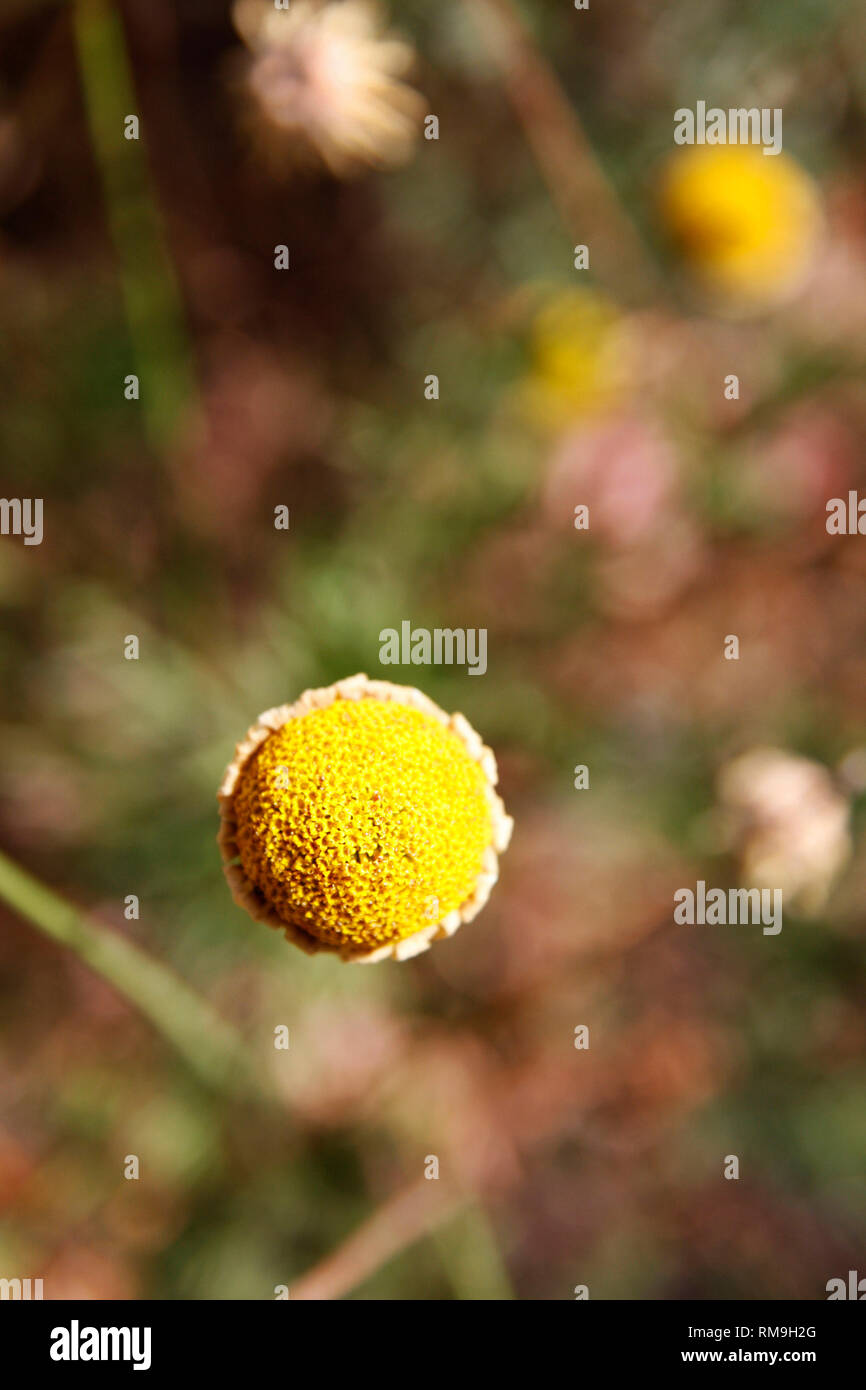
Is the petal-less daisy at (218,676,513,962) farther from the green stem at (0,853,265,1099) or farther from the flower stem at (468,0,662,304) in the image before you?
the flower stem at (468,0,662,304)

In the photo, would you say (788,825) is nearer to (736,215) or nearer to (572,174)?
(736,215)

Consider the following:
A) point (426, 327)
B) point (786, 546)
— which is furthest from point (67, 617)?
point (786, 546)

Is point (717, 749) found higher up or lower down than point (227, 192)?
lower down

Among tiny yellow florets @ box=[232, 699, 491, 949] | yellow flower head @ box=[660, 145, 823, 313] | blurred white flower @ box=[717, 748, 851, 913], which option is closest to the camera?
tiny yellow florets @ box=[232, 699, 491, 949]

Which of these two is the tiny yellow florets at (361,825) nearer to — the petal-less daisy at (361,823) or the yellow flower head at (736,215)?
the petal-less daisy at (361,823)

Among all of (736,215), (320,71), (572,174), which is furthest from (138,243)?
(736,215)

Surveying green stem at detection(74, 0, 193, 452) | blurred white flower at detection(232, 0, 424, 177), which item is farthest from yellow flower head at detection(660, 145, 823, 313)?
green stem at detection(74, 0, 193, 452)

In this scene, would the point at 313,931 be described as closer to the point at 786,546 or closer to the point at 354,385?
the point at 354,385
